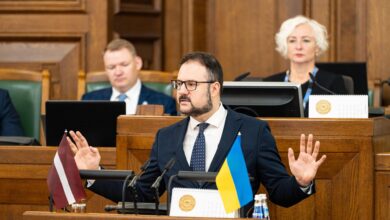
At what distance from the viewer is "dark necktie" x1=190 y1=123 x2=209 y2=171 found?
14.2 ft

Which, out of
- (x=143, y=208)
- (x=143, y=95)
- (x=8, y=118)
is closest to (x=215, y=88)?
(x=143, y=208)

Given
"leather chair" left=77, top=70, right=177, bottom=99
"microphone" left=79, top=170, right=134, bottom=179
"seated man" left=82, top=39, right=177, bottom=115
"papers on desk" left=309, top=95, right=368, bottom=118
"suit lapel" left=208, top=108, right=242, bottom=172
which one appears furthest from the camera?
"leather chair" left=77, top=70, right=177, bottom=99

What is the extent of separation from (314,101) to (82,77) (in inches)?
102

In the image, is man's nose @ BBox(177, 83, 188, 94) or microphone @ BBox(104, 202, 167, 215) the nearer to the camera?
microphone @ BBox(104, 202, 167, 215)

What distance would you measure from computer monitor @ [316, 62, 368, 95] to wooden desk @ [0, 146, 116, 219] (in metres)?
1.93

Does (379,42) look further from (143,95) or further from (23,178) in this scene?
(23,178)

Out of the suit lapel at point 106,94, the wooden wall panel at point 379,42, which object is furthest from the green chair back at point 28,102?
the wooden wall panel at point 379,42

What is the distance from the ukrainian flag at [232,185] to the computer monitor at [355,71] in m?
2.73

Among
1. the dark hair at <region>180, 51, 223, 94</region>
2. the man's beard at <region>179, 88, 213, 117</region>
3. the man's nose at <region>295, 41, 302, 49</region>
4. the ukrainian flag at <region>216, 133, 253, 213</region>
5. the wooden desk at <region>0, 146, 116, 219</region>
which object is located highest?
the man's nose at <region>295, 41, 302, 49</region>

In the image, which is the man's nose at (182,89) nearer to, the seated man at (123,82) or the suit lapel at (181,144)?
the suit lapel at (181,144)

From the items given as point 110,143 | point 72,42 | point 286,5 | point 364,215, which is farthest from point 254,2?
point 364,215

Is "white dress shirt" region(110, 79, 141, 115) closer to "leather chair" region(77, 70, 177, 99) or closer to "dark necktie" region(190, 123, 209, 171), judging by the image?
"leather chair" region(77, 70, 177, 99)

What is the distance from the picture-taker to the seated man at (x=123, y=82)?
6.79 m

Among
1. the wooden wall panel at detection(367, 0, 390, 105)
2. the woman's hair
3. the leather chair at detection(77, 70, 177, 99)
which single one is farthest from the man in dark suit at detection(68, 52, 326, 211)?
the wooden wall panel at detection(367, 0, 390, 105)
